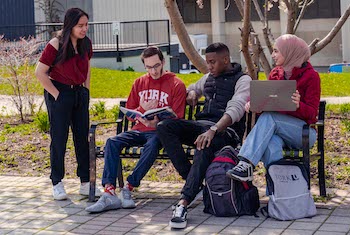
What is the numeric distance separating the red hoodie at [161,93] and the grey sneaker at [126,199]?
24.7 inches

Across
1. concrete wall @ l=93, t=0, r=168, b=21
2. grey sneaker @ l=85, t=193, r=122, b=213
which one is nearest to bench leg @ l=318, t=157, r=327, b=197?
grey sneaker @ l=85, t=193, r=122, b=213

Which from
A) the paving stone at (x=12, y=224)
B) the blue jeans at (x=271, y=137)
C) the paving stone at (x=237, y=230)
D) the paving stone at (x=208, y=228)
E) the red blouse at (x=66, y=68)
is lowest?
the paving stone at (x=12, y=224)

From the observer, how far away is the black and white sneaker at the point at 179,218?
248 inches

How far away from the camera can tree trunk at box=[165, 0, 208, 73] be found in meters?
8.86

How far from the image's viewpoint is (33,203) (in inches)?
292

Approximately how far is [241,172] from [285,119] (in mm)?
600

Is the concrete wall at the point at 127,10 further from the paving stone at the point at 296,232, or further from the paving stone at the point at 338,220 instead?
the paving stone at the point at 296,232

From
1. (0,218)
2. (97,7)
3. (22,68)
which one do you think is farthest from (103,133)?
(97,7)

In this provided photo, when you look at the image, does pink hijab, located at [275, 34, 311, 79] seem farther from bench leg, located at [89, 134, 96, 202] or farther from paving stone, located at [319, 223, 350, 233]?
bench leg, located at [89, 134, 96, 202]

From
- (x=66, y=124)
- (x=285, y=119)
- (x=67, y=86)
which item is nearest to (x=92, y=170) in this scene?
(x=66, y=124)

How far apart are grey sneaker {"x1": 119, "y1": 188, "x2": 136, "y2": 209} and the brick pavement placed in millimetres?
46

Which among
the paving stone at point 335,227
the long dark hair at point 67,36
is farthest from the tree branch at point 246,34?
the paving stone at point 335,227

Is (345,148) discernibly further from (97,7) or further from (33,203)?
(97,7)

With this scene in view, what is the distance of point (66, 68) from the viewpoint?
7.46m
